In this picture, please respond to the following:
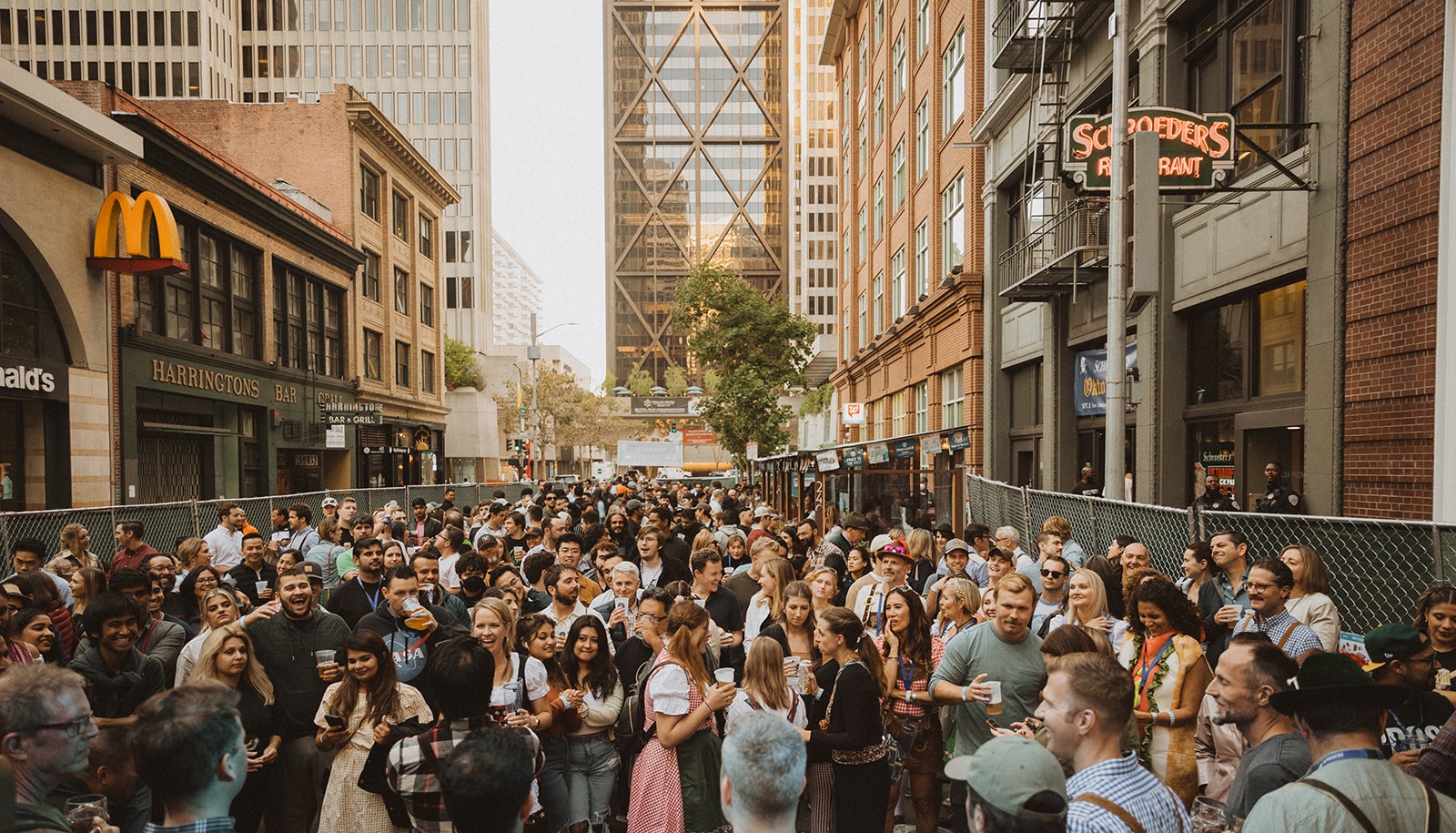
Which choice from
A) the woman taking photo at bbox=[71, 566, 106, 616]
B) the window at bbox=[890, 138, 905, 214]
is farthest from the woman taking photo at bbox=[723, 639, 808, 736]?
the window at bbox=[890, 138, 905, 214]

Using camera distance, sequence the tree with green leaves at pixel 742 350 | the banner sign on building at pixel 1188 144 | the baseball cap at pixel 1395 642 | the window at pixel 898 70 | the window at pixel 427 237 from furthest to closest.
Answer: the window at pixel 427 237, the tree with green leaves at pixel 742 350, the window at pixel 898 70, the banner sign on building at pixel 1188 144, the baseball cap at pixel 1395 642

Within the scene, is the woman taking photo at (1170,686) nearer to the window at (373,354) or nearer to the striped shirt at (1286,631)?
the striped shirt at (1286,631)

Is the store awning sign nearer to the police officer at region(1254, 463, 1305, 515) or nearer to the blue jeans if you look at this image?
the blue jeans

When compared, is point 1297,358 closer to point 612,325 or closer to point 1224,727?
point 1224,727

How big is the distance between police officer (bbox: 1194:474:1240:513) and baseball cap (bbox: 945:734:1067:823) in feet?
33.2

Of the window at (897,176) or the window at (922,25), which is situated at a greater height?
the window at (922,25)

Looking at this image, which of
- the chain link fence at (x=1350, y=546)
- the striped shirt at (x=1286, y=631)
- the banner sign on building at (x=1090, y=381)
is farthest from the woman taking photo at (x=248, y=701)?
the banner sign on building at (x=1090, y=381)

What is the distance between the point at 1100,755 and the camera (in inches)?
110

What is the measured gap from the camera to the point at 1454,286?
803 cm

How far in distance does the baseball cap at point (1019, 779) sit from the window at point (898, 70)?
30458 millimetres

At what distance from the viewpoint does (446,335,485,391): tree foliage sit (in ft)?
216

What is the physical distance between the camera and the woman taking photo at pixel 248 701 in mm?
4973

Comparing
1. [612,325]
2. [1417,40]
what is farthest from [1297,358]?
[612,325]

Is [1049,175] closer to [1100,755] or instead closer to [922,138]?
[922,138]
